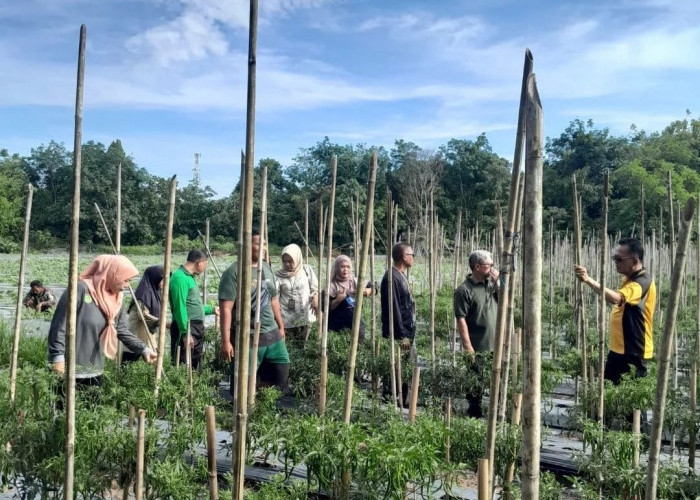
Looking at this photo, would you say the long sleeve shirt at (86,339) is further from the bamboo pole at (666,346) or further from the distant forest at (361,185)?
the distant forest at (361,185)

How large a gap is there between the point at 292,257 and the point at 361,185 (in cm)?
3210

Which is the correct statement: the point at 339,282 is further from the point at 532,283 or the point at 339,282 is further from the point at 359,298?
the point at 532,283

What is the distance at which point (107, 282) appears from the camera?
11.7 ft

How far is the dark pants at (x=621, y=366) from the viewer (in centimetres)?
447

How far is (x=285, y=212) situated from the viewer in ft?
107

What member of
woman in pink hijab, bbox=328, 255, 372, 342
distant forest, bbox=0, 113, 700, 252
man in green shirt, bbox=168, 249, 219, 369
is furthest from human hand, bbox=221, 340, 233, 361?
distant forest, bbox=0, 113, 700, 252

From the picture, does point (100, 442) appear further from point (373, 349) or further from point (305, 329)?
point (305, 329)

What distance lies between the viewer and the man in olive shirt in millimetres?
4801

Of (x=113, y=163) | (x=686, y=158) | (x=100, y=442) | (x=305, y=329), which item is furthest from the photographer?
(x=113, y=163)

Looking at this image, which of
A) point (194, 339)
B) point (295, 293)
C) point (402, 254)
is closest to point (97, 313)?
point (194, 339)

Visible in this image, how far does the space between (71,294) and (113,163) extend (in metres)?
38.4

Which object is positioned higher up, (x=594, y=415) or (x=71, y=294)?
(x=71, y=294)

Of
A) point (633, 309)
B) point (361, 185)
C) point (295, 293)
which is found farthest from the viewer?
point (361, 185)

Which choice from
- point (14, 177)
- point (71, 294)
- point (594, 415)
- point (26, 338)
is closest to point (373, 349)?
point (594, 415)
